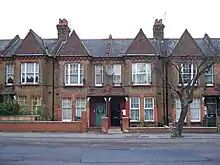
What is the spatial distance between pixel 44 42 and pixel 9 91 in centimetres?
748

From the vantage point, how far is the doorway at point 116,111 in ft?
129

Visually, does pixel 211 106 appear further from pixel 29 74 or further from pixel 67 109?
pixel 29 74

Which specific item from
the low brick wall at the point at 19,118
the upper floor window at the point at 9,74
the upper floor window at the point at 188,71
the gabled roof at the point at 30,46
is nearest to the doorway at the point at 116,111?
the upper floor window at the point at 188,71

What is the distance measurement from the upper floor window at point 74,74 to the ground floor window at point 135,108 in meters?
5.76

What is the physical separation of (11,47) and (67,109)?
10377mm

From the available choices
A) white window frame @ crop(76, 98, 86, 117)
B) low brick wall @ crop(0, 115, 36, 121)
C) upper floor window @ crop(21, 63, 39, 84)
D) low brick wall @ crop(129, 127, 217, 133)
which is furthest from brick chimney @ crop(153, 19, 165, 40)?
low brick wall @ crop(0, 115, 36, 121)

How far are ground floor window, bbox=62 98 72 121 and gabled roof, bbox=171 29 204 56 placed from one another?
39.7 ft

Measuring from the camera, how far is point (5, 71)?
40031 mm

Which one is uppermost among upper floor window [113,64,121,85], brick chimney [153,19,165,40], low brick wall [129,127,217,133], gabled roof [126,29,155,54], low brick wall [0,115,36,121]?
brick chimney [153,19,165,40]

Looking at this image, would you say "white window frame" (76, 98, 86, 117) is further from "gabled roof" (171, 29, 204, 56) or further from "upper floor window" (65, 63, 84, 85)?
"gabled roof" (171, 29, 204, 56)

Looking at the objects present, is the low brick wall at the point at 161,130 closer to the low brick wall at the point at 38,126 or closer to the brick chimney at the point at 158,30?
the low brick wall at the point at 38,126

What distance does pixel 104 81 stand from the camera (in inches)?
1555

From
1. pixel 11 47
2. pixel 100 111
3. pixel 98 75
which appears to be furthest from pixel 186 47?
pixel 11 47

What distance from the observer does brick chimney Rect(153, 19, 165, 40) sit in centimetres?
4203
